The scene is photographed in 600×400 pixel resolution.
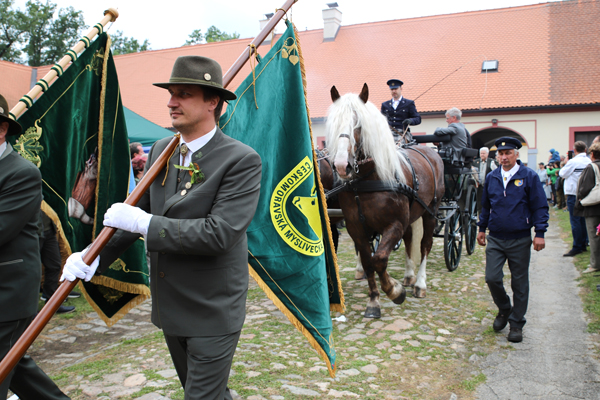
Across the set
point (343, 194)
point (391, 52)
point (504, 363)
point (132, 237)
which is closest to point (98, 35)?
point (132, 237)

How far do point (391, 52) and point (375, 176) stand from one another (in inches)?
810

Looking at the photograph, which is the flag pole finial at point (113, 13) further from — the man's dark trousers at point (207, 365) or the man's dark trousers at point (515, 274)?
the man's dark trousers at point (515, 274)

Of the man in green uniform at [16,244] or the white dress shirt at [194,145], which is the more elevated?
the white dress shirt at [194,145]

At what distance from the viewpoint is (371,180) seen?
509 centimetres

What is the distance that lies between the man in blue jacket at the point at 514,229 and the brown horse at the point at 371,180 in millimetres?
910

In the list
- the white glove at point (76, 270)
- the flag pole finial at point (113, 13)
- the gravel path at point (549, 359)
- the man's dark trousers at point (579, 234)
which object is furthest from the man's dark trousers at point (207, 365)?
the man's dark trousers at point (579, 234)

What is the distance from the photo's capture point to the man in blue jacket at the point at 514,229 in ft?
15.3

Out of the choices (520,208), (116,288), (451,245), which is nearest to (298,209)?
(116,288)

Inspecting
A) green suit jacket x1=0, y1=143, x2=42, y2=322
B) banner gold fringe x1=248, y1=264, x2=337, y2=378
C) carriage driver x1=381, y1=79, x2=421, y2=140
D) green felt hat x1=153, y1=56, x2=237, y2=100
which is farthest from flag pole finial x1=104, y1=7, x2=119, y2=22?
carriage driver x1=381, y1=79, x2=421, y2=140

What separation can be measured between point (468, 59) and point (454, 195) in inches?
644

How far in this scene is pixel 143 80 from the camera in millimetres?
27656

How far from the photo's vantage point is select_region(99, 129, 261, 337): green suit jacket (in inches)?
77.5

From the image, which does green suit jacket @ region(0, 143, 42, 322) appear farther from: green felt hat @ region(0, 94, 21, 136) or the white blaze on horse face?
the white blaze on horse face

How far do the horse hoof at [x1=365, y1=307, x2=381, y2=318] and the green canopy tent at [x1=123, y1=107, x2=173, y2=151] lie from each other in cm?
580
